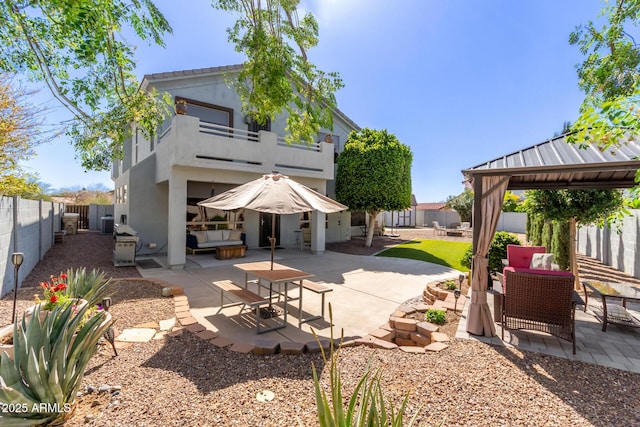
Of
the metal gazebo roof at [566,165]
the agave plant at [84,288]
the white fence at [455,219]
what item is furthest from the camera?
the white fence at [455,219]

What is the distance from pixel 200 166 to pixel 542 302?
409 inches

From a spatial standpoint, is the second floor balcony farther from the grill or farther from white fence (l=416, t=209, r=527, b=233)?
white fence (l=416, t=209, r=527, b=233)

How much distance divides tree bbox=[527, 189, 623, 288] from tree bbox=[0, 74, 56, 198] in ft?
51.3

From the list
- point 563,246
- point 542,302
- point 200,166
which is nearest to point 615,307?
point 542,302

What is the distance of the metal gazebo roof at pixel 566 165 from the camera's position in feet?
13.8

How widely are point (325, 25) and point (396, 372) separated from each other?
8003 mm

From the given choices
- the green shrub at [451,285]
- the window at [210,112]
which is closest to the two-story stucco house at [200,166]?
the window at [210,112]

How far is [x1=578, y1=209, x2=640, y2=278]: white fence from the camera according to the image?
9.45m

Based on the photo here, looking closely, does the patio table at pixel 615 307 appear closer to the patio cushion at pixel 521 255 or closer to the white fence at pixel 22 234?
the patio cushion at pixel 521 255

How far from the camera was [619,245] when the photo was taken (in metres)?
10.7

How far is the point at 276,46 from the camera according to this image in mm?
6516

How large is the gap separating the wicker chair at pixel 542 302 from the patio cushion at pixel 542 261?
248 centimetres

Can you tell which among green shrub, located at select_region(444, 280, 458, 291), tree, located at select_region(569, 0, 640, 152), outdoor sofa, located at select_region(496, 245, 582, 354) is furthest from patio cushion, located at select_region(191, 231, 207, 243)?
tree, located at select_region(569, 0, 640, 152)

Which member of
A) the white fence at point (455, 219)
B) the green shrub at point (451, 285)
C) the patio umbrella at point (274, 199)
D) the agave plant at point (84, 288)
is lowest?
the green shrub at point (451, 285)
